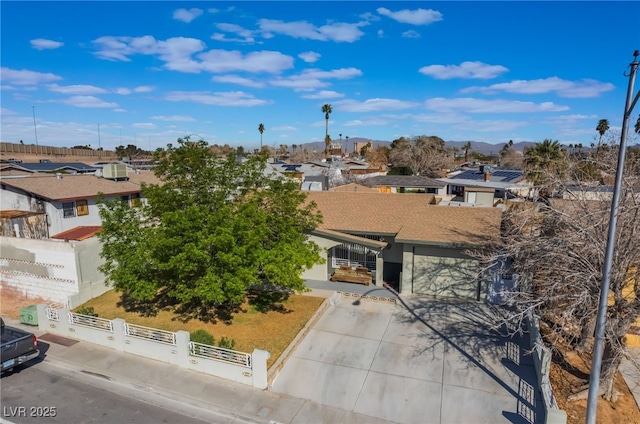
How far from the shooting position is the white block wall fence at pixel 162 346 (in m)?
12.9

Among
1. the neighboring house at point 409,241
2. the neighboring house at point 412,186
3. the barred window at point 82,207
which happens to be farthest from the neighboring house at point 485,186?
the barred window at point 82,207

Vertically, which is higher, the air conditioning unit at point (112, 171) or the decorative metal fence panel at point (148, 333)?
the air conditioning unit at point (112, 171)

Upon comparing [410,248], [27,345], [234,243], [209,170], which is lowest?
[27,345]

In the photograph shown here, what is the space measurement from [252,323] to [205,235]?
4.89 m

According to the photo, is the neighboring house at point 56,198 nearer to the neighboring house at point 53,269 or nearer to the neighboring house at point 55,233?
the neighboring house at point 55,233

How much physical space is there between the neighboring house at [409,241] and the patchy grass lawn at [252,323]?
4.08 m

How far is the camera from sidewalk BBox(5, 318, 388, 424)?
11422 mm

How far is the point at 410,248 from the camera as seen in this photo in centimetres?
2028

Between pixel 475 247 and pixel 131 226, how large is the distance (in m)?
15.6

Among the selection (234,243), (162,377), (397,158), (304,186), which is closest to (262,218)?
(234,243)

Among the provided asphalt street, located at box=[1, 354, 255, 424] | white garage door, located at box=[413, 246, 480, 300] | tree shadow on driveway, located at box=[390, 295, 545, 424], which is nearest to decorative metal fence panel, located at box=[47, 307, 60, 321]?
asphalt street, located at box=[1, 354, 255, 424]

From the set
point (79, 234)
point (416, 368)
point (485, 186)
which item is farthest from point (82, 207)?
point (485, 186)

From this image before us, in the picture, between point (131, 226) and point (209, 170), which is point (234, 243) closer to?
point (209, 170)

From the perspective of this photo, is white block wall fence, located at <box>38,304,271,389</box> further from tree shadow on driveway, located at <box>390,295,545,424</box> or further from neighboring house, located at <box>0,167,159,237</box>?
neighboring house, located at <box>0,167,159,237</box>
